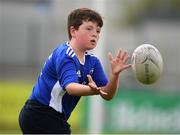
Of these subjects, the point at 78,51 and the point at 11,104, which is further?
the point at 11,104

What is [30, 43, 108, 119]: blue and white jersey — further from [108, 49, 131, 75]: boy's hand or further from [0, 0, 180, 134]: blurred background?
[0, 0, 180, 134]: blurred background

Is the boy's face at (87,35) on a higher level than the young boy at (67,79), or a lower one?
higher

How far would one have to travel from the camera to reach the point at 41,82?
7.25m

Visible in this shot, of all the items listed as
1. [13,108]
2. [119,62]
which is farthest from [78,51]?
[13,108]

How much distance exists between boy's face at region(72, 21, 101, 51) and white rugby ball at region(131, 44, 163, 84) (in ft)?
1.59

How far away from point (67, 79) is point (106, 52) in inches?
884

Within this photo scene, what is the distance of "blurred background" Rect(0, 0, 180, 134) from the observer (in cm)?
1794

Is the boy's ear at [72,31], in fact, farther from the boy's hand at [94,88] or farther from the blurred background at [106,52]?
the blurred background at [106,52]

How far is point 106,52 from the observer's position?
29.2 meters

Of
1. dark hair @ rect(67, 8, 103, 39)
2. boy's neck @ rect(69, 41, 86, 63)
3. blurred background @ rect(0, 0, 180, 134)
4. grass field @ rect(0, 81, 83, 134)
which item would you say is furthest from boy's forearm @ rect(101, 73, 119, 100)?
grass field @ rect(0, 81, 83, 134)

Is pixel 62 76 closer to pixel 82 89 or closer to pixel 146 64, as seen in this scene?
pixel 82 89

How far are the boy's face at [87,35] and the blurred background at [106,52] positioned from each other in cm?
990

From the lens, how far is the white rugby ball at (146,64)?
7215 millimetres

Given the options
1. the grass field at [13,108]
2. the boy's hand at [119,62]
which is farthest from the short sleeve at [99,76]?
the grass field at [13,108]
